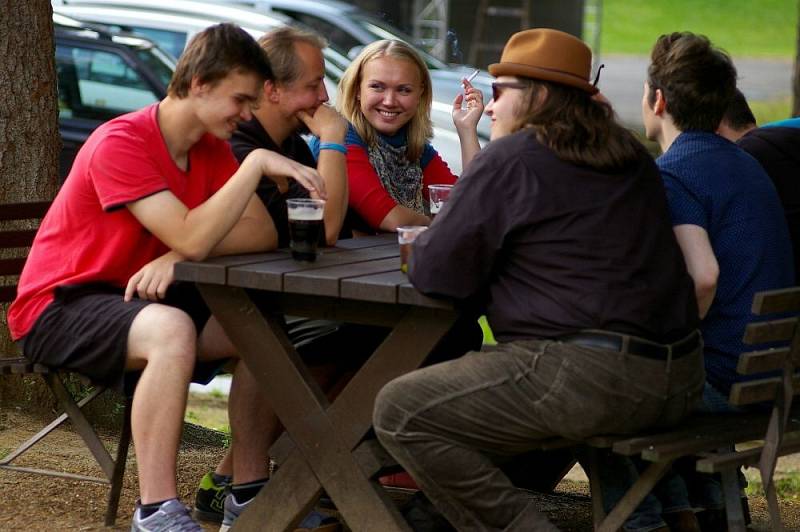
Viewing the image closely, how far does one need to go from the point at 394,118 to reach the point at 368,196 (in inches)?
13.3

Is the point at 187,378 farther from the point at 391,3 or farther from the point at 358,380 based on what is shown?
the point at 391,3

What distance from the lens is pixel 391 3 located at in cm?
1542

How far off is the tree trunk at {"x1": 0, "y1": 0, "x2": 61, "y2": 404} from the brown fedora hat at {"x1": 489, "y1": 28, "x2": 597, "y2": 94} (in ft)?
7.25

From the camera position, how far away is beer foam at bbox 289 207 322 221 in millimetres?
3477

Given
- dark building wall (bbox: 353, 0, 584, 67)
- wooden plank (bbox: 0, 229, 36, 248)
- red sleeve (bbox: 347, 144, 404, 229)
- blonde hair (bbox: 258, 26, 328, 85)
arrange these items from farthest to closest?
dark building wall (bbox: 353, 0, 584, 67) → red sleeve (bbox: 347, 144, 404, 229) → wooden plank (bbox: 0, 229, 36, 248) → blonde hair (bbox: 258, 26, 328, 85)

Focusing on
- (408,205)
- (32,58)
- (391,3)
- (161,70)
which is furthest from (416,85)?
(391,3)

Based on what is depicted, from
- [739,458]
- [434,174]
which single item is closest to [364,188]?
[434,174]

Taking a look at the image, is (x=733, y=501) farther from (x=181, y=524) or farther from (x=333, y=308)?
(x=181, y=524)

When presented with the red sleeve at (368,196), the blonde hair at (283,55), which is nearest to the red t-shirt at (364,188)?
the red sleeve at (368,196)

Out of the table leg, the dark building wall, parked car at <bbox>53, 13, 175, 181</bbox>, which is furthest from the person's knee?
the dark building wall

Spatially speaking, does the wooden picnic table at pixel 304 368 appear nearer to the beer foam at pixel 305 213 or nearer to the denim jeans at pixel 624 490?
the beer foam at pixel 305 213

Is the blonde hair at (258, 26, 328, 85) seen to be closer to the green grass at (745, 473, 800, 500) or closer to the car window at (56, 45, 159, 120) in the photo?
the green grass at (745, 473, 800, 500)

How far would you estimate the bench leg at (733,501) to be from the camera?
3477 mm

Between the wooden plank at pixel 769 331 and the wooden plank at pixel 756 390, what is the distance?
11 cm
